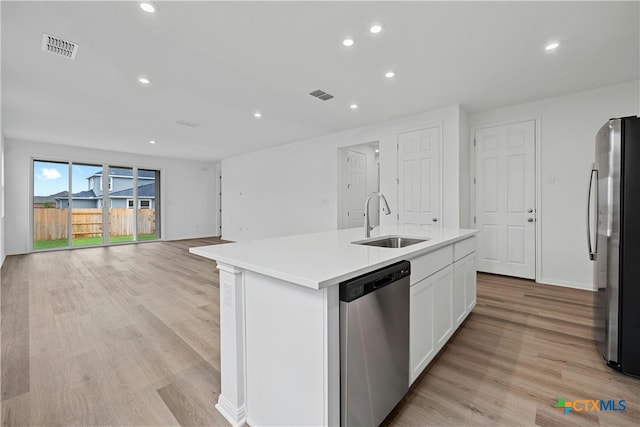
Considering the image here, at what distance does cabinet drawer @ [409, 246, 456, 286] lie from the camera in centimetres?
161

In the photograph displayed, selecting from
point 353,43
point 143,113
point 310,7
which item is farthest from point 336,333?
point 143,113

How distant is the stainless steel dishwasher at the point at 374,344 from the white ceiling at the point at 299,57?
204 cm

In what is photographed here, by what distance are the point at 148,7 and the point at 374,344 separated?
8.94ft

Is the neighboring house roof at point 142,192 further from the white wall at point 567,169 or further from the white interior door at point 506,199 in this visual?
the white wall at point 567,169

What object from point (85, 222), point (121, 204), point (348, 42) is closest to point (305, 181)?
point (348, 42)

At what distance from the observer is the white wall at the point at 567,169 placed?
3.54 meters

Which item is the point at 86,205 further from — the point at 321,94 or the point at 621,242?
the point at 621,242

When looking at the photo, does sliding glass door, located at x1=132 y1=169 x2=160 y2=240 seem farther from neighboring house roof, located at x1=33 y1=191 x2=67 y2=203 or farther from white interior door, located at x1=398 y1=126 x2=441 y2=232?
white interior door, located at x1=398 y1=126 x2=441 y2=232

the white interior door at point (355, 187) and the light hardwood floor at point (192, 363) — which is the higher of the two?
the white interior door at point (355, 187)

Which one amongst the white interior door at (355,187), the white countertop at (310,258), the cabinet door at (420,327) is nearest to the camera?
the white countertop at (310,258)

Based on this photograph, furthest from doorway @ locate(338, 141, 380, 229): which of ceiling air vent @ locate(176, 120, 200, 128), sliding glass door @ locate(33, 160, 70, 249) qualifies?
sliding glass door @ locate(33, 160, 70, 249)

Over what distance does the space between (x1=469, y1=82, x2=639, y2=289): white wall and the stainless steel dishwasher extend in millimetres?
3621

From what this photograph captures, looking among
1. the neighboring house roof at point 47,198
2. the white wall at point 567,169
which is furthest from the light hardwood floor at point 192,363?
the neighboring house roof at point 47,198

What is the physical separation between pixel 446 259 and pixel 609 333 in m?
1.15
